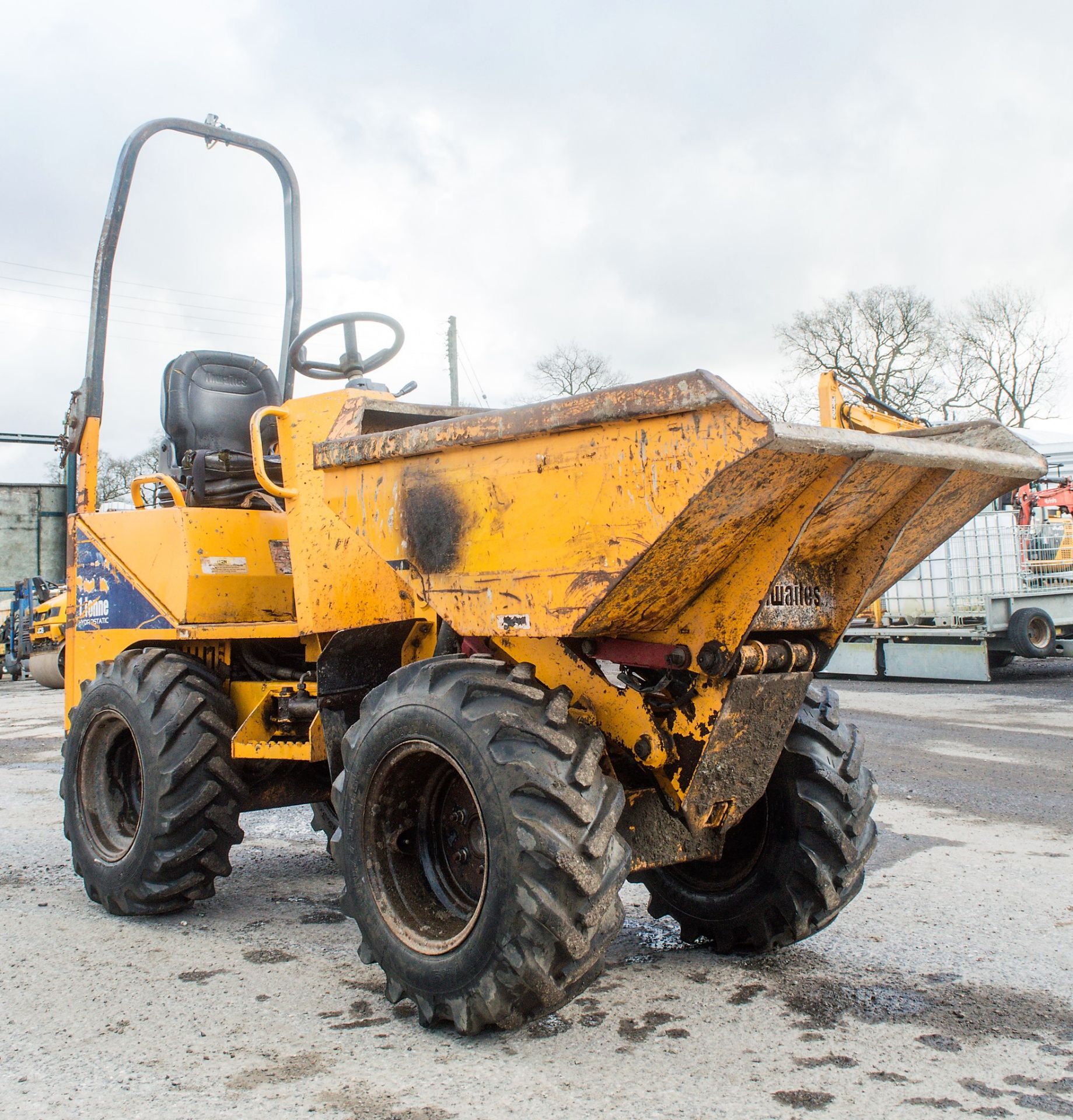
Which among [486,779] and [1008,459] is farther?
[1008,459]

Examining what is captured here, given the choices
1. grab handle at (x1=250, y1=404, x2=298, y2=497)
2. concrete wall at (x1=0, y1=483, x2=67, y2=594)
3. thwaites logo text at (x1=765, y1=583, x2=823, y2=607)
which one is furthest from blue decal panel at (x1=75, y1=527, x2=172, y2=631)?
concrete wall at (x1=0, y1=483, x2=67, y2=594)

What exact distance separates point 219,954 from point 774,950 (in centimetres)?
197

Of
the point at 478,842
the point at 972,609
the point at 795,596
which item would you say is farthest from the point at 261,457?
the point at 972,609

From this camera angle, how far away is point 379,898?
130 inches

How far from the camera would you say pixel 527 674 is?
10.2ft

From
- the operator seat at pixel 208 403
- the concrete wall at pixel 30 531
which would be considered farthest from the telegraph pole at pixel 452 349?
the operator seat at pixel 208 403

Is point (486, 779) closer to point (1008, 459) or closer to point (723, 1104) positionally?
point (723, 1104)

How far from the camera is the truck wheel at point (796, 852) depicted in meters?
3.61

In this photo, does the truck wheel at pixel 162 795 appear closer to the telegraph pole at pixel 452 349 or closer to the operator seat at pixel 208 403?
the operator seat at pixel 208 403

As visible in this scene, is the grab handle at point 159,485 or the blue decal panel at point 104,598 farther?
the grab handle at point 159,485

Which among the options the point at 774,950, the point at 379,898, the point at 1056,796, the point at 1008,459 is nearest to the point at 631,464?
the point at 1008,459

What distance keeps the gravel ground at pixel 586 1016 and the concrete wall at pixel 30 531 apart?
1762 centimetres

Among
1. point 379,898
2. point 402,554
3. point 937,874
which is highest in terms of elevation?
point 402,554

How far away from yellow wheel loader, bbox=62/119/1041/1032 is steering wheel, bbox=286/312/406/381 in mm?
17
